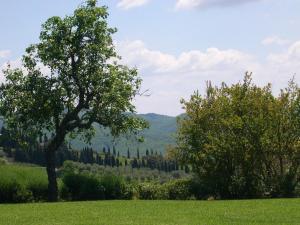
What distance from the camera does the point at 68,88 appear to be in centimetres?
3588

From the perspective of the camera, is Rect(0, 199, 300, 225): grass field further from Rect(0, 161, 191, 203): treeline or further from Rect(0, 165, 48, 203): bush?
Rect(0, 161, 191, 203): treeline

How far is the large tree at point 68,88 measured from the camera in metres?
35.2

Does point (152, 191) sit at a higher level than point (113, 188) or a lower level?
lower

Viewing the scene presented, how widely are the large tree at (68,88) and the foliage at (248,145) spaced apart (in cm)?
555

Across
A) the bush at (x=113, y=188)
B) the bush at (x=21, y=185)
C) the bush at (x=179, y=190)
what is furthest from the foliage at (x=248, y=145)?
the bush at (x=21, y=185)

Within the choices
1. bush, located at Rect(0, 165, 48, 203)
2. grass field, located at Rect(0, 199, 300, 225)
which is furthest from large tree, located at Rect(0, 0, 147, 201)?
grass field, located at Rect(0, 199, 300, 225)

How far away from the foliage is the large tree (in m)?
5.55

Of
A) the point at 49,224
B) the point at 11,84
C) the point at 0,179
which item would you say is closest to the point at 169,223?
the point at 49,224

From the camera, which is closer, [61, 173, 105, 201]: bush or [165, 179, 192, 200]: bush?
[61, 173, 105, 201]: bush

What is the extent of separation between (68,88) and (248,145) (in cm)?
1323

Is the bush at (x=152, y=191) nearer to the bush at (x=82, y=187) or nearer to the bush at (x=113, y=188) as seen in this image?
the bush at (x=113, y=188)

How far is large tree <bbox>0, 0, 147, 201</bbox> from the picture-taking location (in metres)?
35.2

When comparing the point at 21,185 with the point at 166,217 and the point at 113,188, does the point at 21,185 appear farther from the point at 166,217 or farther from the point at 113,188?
the point at 166,217

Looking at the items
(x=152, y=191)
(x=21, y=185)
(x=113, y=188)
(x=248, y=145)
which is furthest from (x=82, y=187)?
(x=248, y=145)
